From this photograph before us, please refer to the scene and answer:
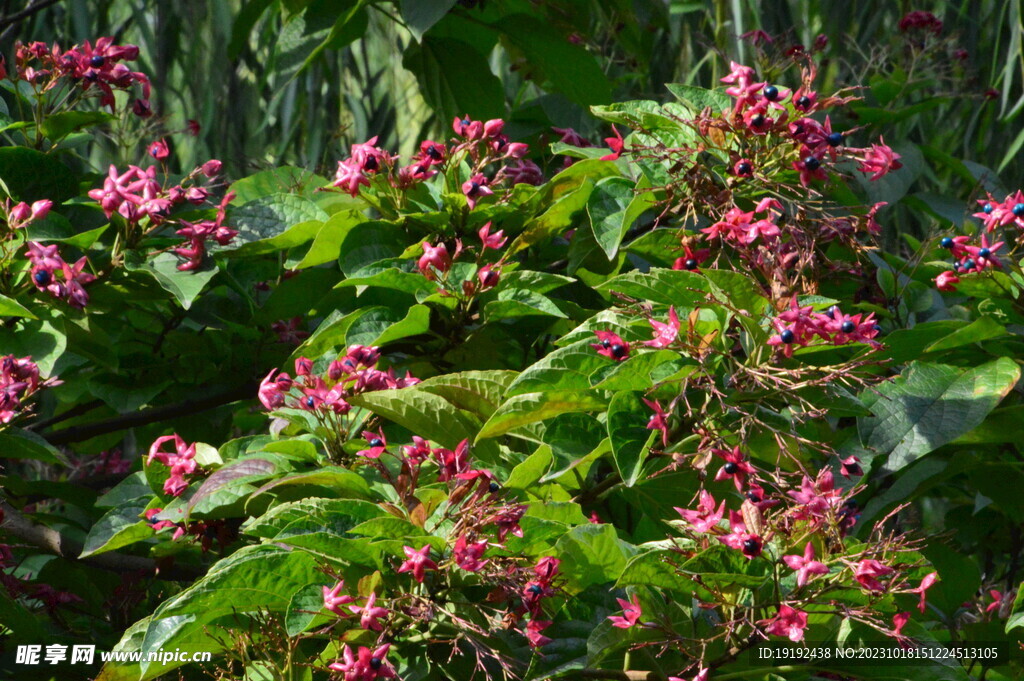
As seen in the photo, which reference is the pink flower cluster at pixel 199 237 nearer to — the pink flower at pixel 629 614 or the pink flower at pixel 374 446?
the pink flower at pixel 374 446

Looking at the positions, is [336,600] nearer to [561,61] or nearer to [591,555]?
[591,555]

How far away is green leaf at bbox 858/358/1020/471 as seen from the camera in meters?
0.97

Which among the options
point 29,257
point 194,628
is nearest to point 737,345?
point 194,628

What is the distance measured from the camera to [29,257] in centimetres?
113

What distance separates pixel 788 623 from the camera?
79 centimetres

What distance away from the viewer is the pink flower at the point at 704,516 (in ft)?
2.77

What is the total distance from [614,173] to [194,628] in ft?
2.03

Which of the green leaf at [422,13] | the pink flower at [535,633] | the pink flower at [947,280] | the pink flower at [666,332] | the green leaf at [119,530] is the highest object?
the green leaf at [422,13]

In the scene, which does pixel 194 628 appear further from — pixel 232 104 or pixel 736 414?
pixel 232 104

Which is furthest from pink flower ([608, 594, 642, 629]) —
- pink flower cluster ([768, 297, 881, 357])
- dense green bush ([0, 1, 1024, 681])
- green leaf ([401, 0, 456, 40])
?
green leaf ([401, 0, 456, 40])

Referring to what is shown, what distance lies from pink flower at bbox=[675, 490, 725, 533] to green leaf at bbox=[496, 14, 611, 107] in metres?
0.72

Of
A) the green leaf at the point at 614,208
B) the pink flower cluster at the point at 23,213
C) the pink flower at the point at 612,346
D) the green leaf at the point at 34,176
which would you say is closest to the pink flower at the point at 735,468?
the pink flower at the point at 612,346

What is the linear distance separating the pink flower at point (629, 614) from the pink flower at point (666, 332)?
0.20 meters

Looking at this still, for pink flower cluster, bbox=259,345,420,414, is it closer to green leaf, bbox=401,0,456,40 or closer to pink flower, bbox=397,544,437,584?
pink flower, bbox=397,544,437,584
